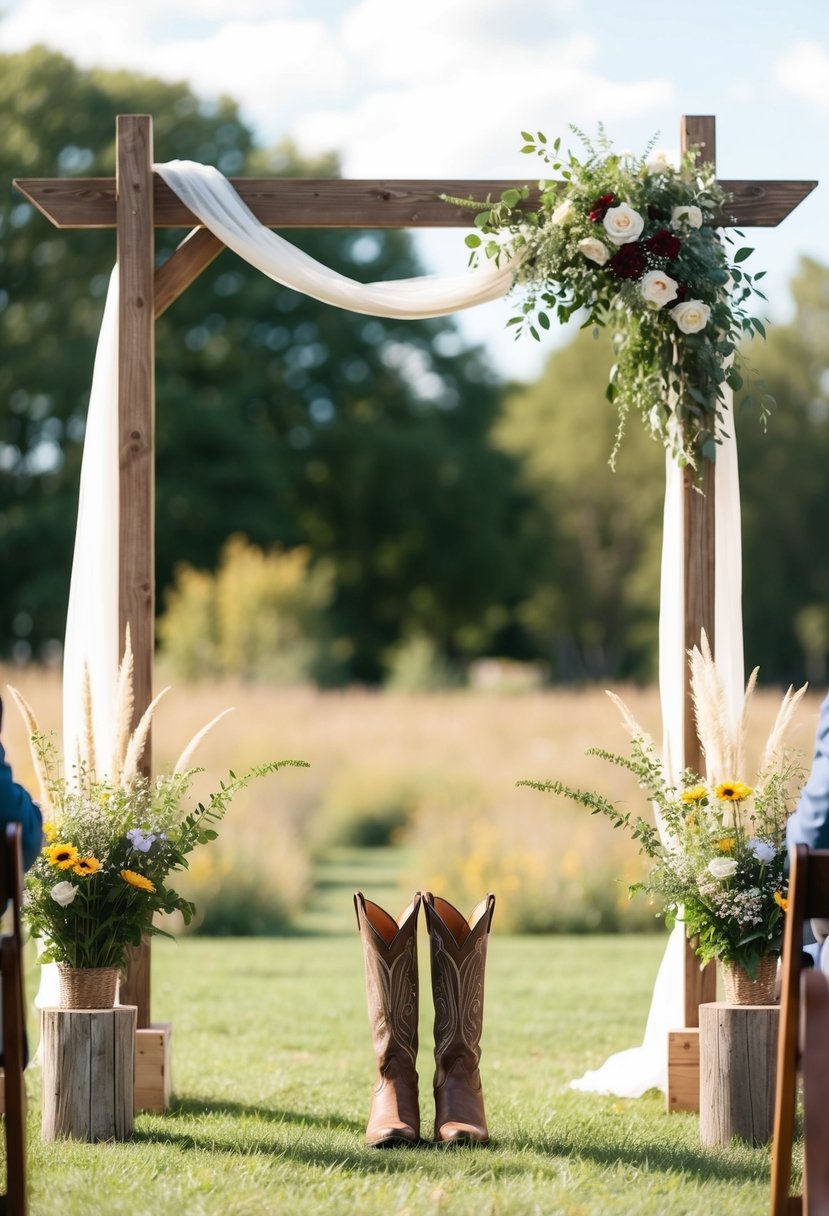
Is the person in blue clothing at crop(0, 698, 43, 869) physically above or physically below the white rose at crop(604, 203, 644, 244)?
below

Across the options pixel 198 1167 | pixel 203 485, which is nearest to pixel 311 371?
pixel 203 485

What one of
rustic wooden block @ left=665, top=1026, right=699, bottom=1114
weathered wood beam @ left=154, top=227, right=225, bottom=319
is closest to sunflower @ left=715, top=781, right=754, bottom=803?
rustic wooden block @ left=665, top=1026, right=699, bottom=1114

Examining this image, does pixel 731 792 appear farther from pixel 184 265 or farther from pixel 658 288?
pixel 184 265

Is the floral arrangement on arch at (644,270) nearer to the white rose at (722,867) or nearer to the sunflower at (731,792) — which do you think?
the sunflower at (731,792)

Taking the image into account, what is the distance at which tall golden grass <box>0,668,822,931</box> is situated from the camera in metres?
7.59

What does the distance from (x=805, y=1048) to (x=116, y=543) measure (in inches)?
100

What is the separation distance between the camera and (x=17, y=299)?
19.8 m

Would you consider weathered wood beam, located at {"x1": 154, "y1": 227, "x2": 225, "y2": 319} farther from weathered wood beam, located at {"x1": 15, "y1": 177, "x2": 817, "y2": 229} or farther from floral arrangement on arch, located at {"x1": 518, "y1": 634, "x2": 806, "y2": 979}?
floral arrangement on arch, located at {"x1": 518, "y1": 634, "x2": 806, "y2": 979}

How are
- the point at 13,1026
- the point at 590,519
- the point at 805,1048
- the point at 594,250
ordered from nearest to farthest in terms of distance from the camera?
the point at 805,1048 < the point at 13,1026 < the point at 594,250 < the point at 590,519

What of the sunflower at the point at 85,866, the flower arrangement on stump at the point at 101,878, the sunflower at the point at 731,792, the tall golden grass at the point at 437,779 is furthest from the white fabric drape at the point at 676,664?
the sunflower at the point at 85,866

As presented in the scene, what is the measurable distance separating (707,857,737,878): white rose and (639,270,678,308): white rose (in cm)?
159

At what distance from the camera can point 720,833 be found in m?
3.84

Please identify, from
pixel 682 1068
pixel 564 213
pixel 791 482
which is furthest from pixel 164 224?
pixel 791 482

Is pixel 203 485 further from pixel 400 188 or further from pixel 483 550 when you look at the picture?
pixel 400 188
